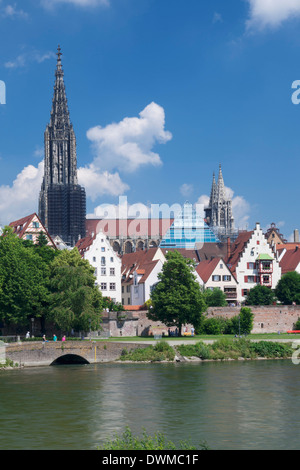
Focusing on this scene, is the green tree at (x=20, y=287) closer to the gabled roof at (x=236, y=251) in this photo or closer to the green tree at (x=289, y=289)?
the green tree at (x=289, y=289)

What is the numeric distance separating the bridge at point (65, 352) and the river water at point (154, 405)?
3650 millimetres

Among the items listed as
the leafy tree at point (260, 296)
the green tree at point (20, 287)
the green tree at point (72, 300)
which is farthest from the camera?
the leafy tree at point (260, 296)

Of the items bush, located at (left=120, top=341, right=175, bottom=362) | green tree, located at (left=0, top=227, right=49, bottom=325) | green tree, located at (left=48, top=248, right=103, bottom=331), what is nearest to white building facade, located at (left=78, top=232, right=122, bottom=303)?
green tree, located at (left=48, top=248, right=103, bottom=331)

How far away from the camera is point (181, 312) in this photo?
264 ft

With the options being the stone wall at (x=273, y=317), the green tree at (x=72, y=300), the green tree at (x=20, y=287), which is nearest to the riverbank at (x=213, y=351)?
the green tree at (x=72, y=300)

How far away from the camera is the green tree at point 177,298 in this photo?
263ft

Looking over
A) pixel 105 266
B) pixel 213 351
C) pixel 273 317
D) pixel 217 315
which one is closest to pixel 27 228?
pixel 105 266

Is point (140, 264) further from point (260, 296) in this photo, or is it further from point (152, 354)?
point (152, 354)

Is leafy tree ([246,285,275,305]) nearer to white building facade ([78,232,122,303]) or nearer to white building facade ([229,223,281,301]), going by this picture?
white building facade ([229,223,281,301])

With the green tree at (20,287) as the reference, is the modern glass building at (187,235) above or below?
above

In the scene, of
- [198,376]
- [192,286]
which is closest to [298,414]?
[198,376]
